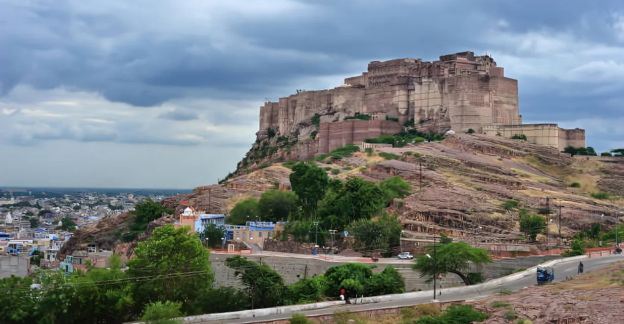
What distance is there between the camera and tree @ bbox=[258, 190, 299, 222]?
6888 cm

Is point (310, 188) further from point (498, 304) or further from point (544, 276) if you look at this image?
point (498, 304)

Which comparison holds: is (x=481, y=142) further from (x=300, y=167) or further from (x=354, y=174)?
(x=300, y=167)

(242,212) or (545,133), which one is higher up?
(545,133)

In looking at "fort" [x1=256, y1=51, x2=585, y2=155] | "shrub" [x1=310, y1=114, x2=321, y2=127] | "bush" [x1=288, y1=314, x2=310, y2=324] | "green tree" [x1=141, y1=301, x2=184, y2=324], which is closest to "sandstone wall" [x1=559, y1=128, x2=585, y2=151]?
"fort" [x1=256, y1=51, x2=585, y2=155]

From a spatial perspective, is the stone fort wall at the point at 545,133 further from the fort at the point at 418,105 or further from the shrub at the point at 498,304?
the shrub at the point at 498,304

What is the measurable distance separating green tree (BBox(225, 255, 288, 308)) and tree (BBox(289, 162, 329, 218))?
2310cm

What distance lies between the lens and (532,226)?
205ft

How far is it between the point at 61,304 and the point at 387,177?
46.4 meters

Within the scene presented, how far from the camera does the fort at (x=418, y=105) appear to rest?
92938 mm

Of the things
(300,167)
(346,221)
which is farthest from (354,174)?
(346,221)

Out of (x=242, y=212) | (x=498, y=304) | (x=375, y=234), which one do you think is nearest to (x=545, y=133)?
(x=242, y=212)

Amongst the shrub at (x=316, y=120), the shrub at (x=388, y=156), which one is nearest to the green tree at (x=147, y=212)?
the shrub at (x=388, y=156)

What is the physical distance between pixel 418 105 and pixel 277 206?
1415 inches

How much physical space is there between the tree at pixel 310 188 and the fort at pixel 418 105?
3107 cm
